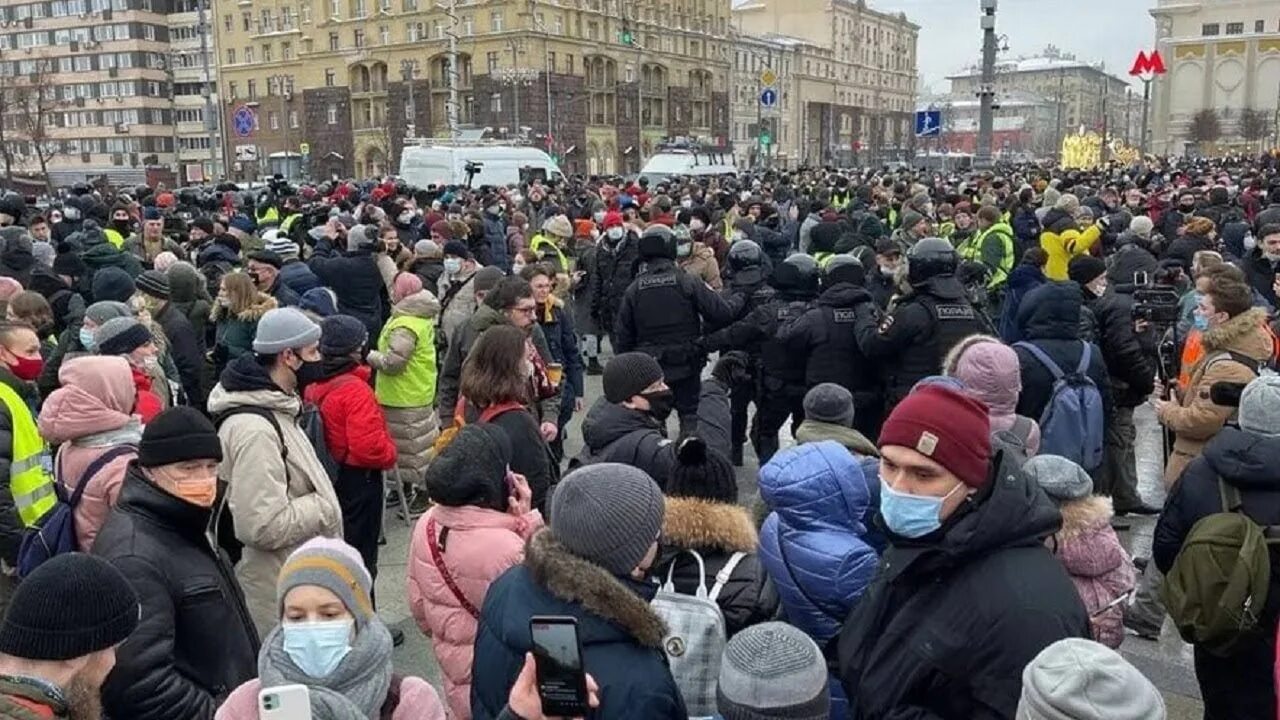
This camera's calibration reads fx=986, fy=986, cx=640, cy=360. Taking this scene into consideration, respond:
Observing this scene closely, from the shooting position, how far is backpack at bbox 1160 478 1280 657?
300 cm

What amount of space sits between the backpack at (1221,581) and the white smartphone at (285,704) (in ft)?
8.78

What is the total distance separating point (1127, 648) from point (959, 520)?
3332mm

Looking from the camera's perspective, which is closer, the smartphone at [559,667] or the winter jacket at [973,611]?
the smartphone at [559,667]

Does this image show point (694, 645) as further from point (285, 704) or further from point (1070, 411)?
point (1070, 411)

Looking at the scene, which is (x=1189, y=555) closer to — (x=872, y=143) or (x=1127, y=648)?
(x=1127, y=648)

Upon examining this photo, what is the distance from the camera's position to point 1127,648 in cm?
498

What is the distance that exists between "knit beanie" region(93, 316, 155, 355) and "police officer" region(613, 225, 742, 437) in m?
3.12

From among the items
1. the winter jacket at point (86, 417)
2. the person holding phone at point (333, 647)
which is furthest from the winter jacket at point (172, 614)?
the winter jacket at point (86, 417)

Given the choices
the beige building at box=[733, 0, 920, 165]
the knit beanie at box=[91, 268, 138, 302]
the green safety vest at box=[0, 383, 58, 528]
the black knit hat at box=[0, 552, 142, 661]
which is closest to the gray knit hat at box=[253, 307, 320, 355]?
the green safety vest at box=[0, 383, 58, 528]

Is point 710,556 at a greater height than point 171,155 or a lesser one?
lesser

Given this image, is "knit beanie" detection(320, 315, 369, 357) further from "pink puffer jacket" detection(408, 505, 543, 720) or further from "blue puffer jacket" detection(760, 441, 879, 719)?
"blue puffer jacket" detection(760, 441, 879, 719)

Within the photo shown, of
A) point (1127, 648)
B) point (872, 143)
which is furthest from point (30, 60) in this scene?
point (1127, 648)

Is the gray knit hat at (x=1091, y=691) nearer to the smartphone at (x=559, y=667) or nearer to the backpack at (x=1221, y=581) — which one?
the smartphone at (x=559, y=667)

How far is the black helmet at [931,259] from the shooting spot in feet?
18.6
